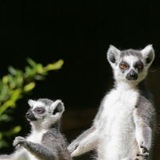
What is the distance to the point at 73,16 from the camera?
10.1 metres

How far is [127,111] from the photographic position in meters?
6.79

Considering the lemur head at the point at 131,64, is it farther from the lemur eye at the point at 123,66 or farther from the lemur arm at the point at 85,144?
the lemur arm at the point at 85,144

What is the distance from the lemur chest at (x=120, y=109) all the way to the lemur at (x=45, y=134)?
45 cm

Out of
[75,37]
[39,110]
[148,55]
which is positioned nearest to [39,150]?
[39,110]

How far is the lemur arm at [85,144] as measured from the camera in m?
7.18

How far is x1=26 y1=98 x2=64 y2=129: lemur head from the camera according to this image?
6.76 m

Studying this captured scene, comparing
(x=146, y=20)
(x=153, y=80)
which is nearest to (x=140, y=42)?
(x=146, y=20)

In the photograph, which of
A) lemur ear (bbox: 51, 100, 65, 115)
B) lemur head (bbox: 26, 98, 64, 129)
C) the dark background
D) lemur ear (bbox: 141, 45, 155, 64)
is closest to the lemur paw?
lemur head (bbox: 26, 98, 64, 129)

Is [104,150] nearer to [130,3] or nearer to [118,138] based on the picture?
[118,138]

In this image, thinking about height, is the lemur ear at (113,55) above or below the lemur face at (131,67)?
above

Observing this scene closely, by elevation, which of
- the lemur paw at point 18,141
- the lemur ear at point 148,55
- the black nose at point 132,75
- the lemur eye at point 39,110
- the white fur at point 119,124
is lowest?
the lemur paw at point 18,141

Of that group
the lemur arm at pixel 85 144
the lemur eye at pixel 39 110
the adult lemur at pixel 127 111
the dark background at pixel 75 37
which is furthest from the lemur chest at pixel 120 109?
the dark background at pixel 75 37

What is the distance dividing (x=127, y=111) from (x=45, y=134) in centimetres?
78

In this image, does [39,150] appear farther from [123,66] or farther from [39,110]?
[123,66]
